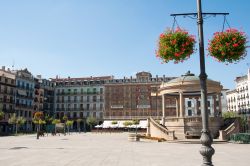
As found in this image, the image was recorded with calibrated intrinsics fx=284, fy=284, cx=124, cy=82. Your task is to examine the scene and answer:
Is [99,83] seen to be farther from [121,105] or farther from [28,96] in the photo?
[28,96]

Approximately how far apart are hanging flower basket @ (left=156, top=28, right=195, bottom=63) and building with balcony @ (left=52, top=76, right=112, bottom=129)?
8617 centimetres

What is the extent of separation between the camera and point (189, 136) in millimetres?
33156

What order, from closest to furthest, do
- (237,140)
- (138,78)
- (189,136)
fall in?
(237,140), (189,136), (138,78)

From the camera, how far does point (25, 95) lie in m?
85.1

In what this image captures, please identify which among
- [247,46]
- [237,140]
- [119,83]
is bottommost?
[237,140]

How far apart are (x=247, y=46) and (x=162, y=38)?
2.71 m

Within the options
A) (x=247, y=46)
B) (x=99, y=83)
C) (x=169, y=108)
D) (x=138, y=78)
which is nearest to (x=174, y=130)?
(x=247, y=46)

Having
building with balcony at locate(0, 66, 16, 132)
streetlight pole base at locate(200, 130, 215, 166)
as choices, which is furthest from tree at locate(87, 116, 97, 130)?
streetlight pole base at locate(200, 130, 215, 166)

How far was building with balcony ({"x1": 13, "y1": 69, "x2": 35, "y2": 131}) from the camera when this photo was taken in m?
81.9

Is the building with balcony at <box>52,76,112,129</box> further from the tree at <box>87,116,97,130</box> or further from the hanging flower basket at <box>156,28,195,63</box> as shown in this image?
the hanging flower basket at <box>156,28,195,63</box>

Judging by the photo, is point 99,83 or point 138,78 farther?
point 99,83

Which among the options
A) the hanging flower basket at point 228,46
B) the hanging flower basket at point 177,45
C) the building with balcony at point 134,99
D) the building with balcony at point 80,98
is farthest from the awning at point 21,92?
the hanging flower basket at point 228,46

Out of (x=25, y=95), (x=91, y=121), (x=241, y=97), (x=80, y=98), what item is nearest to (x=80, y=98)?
(x=80, y=98)

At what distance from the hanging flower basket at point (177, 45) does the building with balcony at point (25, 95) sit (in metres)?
78.5
